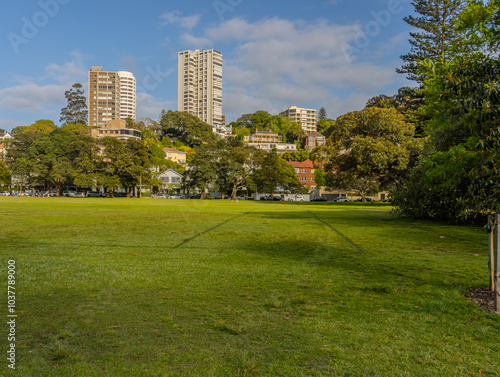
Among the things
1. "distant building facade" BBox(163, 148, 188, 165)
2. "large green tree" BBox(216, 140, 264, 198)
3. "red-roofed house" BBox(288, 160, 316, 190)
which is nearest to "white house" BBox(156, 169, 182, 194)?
"distant building facade" BBox(163, 148, 188, 165)

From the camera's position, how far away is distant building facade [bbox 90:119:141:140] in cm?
12557

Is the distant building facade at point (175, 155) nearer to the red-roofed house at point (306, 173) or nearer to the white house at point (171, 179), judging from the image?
the white house at point (171, 179)

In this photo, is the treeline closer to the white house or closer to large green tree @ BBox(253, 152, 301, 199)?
large green tree @ BBox(253, 152, 301, 199)

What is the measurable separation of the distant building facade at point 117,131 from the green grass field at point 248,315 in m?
122

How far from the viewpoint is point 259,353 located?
3.69 metres

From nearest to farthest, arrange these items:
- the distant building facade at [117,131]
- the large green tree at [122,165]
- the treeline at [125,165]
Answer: the large green tree at [122,165]
the treeline at [125,165]
the distant building facade at [117,131]

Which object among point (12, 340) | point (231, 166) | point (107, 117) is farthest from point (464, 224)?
point (107, 117)

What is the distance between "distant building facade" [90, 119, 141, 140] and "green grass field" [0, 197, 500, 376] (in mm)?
122221

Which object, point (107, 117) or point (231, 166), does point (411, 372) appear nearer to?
point (231, 166)

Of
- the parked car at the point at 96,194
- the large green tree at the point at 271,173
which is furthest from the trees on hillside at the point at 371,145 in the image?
the parked car at the point at 96,194

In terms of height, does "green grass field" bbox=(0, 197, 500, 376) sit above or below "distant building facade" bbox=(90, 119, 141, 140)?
below

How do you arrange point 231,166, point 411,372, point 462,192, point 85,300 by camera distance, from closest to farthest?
1. point 411,372
2. point 85,300
3. point 462,192
4. point 231,166

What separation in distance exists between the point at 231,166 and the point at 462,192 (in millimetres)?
55175

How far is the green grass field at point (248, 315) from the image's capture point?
11.4 ft
